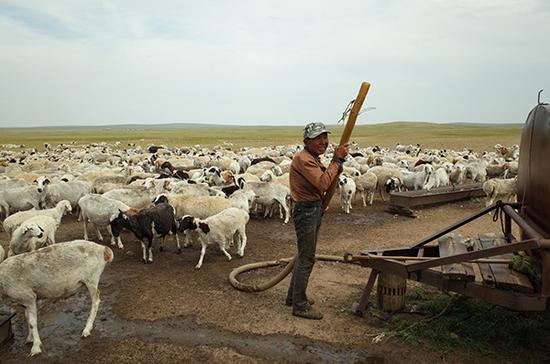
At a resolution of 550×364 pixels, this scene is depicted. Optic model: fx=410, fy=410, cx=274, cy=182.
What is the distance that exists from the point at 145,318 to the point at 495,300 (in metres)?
5.59

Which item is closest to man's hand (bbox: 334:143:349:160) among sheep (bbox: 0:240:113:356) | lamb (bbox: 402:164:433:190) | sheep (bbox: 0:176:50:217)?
sheep (bbox: 0:240:113:356)

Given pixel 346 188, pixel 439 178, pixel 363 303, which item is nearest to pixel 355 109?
pixel 363 303

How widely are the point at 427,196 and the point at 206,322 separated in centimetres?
1171

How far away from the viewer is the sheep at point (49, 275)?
246 inches

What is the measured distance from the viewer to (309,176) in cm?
646

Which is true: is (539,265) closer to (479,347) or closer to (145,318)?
(479,347)

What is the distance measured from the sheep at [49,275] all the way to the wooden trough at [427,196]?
37.4ft

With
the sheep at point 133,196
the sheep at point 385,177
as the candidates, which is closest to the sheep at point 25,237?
the sheep at point 133,196

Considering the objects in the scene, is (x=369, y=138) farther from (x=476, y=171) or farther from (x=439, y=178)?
(x=439, y=178)

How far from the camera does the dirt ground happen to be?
602cm

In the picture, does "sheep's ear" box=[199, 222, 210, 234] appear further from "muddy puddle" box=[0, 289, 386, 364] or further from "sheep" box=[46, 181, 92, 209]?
"sheep" box=[46, 181, 92, 209]

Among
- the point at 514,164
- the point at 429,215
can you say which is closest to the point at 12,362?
the point at 429,215

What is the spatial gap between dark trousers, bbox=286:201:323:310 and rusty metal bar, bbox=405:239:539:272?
5.19ft

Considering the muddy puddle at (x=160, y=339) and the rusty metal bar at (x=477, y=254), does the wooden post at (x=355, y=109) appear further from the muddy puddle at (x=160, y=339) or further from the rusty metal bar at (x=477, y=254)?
the muddy puddle at (x=160, y=339)
